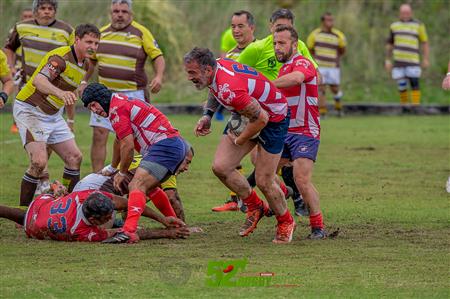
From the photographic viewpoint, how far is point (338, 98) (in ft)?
82.6

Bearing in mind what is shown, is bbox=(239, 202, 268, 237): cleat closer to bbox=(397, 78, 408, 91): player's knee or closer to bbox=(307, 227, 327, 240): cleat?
bbox=(307, 227, 327, 240): cleat

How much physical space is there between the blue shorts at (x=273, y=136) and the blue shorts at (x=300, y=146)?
0.49 m

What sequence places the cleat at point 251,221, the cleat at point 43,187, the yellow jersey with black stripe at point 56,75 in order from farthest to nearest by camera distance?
the cleat at point 43,187 → the yellow jersey with black stripe at point 56,75 → the cleat at point 251,221

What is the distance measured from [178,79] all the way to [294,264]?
61.4 ft

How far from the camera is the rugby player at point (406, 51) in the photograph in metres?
25.9

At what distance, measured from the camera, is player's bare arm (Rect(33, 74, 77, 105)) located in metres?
10.8

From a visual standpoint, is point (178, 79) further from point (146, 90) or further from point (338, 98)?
point (146, 90)

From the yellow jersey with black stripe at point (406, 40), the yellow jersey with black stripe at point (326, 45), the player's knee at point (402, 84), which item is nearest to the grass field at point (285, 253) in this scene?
the yellow jersey with black stripe at point (326, 45)

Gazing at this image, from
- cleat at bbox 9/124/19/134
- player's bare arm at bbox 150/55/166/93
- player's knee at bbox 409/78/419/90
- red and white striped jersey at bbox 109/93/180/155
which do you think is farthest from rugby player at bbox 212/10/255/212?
player's knee at bbox 409/78/419/90

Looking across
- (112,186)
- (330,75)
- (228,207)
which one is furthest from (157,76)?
(330,75)

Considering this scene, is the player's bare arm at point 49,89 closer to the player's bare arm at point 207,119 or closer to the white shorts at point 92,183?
the white shorts at point 92,183

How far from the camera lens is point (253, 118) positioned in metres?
9.70

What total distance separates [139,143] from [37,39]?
3889mm

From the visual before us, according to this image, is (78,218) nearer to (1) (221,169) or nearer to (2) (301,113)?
(1) (221,169)
